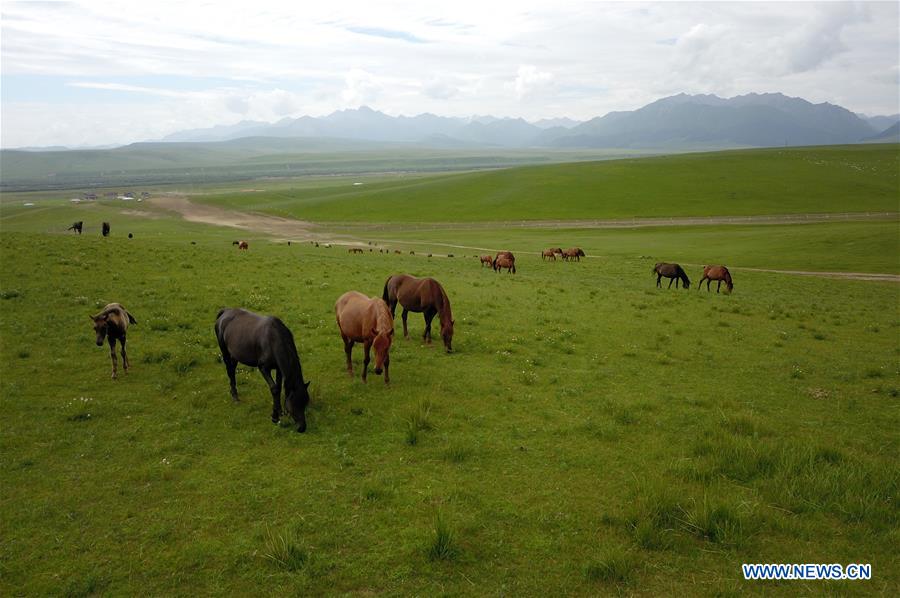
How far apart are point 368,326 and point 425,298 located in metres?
3.22

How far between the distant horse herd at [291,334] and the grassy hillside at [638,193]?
2832 inches

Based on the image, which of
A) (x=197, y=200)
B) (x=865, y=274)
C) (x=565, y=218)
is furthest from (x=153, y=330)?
(x=197, y=200)

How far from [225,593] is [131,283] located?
1946cm

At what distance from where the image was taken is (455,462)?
29.0ft

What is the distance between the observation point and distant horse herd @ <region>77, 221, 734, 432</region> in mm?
9875

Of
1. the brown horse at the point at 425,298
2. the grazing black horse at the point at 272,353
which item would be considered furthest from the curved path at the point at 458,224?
the grazing black horse at the point at 272,353

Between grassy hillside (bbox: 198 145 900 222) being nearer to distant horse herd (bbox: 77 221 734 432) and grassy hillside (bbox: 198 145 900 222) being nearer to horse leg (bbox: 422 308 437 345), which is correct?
horse leg (bbox: 422 308 437 345)

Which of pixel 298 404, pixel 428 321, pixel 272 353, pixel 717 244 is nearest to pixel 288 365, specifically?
pixel 272 353

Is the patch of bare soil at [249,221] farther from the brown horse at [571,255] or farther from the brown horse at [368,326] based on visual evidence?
the brown horse at [368,326]

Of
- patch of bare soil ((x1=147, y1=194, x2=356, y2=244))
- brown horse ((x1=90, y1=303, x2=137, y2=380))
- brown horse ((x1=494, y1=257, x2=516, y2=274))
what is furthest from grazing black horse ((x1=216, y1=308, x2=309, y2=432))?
patch of bare soil ((x1=147, y1=194, x2=356, y2=244))

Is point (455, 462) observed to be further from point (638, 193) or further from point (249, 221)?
point (638, 193)

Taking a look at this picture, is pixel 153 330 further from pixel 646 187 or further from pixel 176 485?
pixel 646 187

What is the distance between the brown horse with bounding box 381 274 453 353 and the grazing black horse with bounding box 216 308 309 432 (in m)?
5.11

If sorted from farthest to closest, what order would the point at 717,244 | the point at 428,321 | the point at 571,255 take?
the point at 717,244 → the point at 571,255 → the point at 428,321
